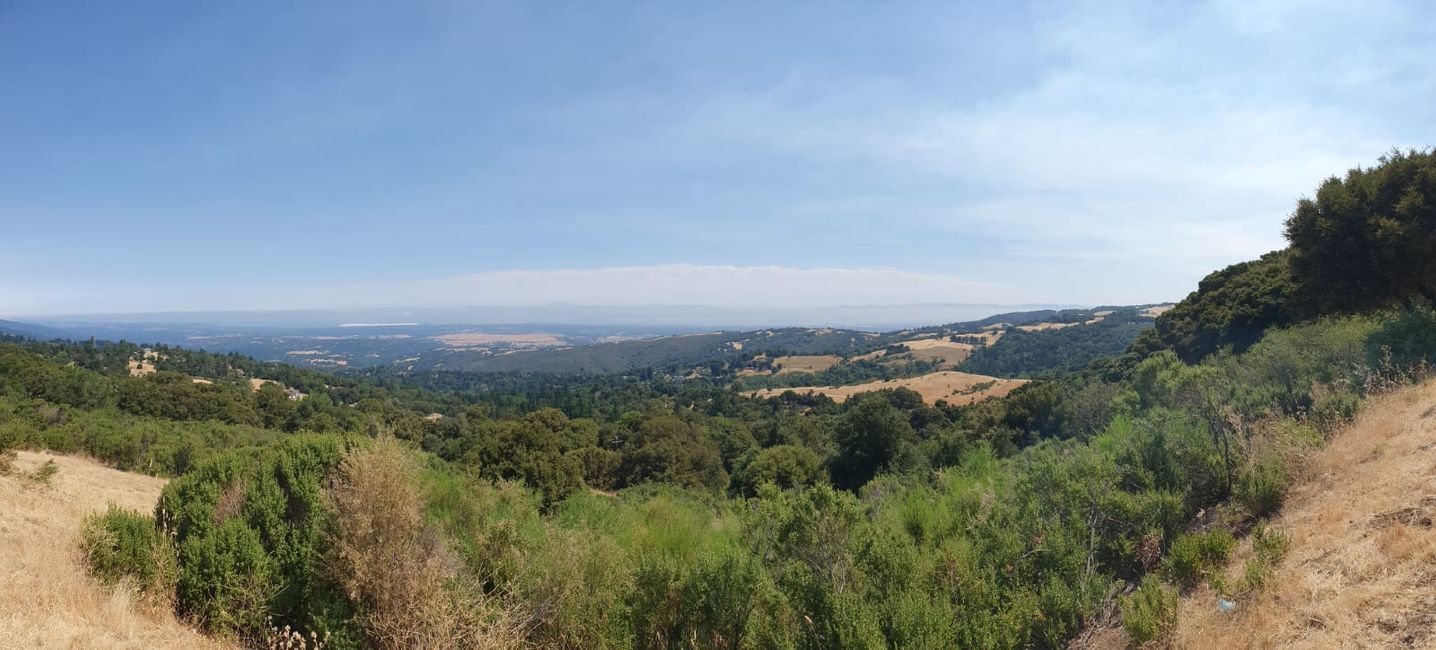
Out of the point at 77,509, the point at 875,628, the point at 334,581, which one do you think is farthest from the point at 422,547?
the point at 77,509

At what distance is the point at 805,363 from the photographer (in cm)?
11119

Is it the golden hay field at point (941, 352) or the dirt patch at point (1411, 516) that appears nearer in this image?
the dirt patch at point (1411, 516)

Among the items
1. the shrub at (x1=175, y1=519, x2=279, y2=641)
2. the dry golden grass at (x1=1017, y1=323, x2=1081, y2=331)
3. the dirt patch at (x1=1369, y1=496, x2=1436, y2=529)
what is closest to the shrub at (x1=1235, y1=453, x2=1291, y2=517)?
the dirt patch at (x1=1369, y1=496, x2=1436, y2=529)

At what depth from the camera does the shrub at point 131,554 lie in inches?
257

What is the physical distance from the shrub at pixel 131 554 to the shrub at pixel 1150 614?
10.0 metres

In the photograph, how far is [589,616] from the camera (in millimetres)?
6465

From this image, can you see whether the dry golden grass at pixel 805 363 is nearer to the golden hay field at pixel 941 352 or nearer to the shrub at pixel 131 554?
the golden hay field at pixel 941 352

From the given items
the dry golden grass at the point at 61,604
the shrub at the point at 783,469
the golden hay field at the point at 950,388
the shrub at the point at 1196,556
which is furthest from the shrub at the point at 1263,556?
the golden hay field at the point at 950,388

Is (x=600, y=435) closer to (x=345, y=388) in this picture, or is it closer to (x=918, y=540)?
(x=918, y=540)

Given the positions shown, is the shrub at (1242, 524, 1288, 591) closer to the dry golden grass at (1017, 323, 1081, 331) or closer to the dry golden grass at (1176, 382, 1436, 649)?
the dry golden grass at (1176, 382, 1436, 649)

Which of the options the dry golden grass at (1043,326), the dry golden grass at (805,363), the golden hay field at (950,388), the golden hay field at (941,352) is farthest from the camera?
the dry golden grass at (805,363)

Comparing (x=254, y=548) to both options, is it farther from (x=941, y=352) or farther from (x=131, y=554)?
(x=941, y=352)

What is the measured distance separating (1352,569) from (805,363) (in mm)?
106824

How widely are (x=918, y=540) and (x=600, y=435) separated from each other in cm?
3903
